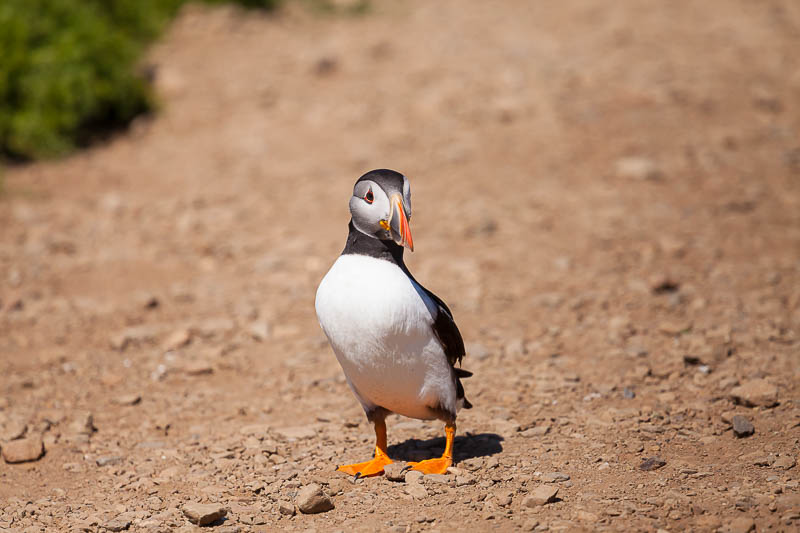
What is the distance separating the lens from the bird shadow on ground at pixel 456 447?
491 centimetres

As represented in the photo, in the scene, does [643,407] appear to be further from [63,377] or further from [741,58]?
[741,58]

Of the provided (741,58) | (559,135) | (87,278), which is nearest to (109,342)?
(87,278)

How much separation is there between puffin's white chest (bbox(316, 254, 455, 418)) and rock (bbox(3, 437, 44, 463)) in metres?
2.08

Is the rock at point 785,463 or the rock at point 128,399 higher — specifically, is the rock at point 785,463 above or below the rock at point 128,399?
above

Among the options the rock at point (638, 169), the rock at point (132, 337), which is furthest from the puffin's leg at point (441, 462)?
the rock at point (638, 169)

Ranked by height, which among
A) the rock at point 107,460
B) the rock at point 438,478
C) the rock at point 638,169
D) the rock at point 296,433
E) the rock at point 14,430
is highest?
the rock at point 638,169

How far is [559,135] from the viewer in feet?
34.1

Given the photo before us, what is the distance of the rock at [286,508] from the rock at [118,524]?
2.44ft

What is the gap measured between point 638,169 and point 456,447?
5.44m

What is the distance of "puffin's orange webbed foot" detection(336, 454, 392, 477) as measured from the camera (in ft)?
15.2

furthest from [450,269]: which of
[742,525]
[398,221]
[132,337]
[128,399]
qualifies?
[742,525]

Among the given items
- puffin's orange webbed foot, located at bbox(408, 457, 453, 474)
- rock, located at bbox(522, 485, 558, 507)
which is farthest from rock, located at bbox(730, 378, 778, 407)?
puffin's orange webbed foot, located at bbox(408, 457, 453, 474)

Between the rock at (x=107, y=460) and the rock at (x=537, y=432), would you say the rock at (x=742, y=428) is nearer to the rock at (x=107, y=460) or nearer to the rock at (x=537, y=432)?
the rock at (x=537, y=432)

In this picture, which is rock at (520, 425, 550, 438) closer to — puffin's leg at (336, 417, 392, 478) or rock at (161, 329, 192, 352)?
puffin's leg at (336, 417, 392, 478)
